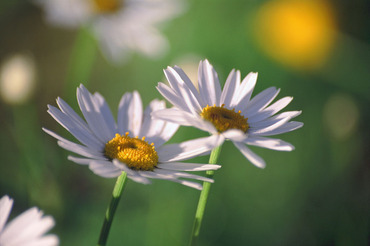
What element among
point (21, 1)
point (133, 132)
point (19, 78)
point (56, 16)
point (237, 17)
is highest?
point (237, 17)

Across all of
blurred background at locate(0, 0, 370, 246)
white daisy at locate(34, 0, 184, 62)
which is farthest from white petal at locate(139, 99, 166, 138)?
white daisy at locate(34, 0, 184, 62)

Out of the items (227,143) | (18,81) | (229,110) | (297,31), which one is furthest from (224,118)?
(297,31)

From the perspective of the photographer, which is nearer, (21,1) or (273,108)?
(273,108)

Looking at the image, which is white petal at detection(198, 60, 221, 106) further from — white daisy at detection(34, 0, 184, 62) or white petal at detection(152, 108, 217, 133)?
white daisy at detection(34, 0, 184, 62)

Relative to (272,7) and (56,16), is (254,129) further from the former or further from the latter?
(272,7)

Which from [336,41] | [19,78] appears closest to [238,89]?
[19,78]

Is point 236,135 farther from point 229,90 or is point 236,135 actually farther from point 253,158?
point 229,90
